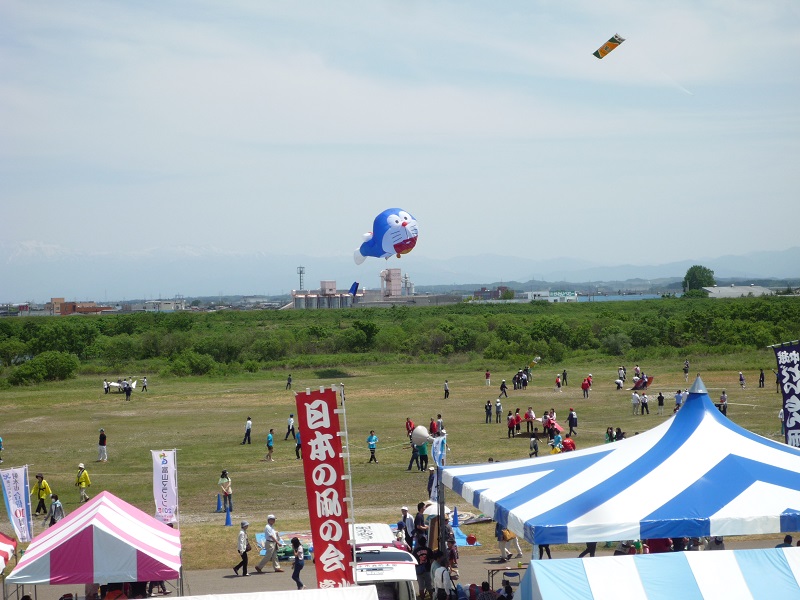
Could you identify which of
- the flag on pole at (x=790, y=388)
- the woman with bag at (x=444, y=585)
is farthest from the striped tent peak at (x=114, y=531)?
the flag on pole at (x=790, y=388)

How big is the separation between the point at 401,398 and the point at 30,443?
17.8 meters

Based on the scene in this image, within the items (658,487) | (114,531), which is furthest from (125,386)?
(658,487)

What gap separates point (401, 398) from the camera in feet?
146

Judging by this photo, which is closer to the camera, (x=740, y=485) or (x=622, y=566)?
(x=622, y=566)

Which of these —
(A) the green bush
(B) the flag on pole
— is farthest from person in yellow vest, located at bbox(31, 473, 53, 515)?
(A) the green bush

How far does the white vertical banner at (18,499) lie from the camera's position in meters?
16.4

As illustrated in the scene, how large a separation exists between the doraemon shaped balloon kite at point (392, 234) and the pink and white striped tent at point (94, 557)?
25979 millimetres

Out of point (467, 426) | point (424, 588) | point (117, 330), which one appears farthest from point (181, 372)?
point (424, 588)

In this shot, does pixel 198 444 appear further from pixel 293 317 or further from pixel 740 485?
pixel 293 317

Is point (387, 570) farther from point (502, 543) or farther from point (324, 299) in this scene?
point (324, 299)

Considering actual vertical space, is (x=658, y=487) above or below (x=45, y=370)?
above

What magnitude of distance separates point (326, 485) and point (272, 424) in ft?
87.2

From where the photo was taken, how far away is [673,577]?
914cm

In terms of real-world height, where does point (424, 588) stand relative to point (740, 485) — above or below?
below
